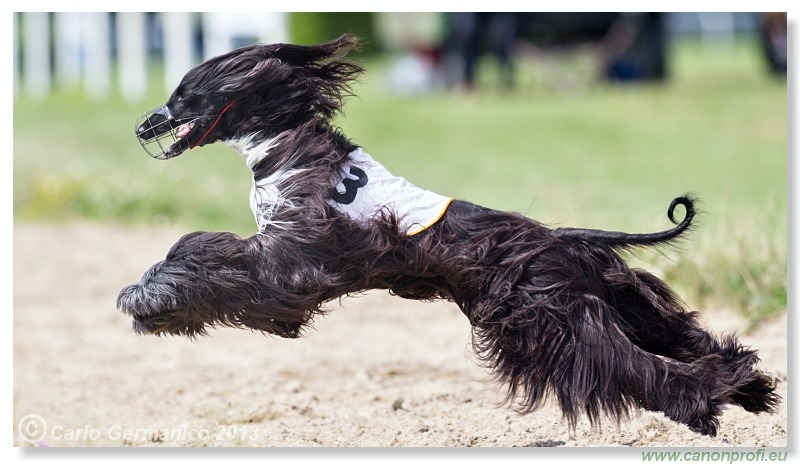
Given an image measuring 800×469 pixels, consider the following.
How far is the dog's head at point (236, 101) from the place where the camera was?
370 cm

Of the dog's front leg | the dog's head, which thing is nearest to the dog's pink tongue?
the dog's head

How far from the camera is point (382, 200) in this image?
366 cm

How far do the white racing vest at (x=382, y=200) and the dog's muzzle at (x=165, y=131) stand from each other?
573 mm

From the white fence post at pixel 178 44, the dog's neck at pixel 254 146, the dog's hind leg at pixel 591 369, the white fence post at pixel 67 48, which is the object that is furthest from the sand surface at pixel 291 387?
the white fence post at pixel 67 48

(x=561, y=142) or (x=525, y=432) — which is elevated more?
(x=561, y=142)

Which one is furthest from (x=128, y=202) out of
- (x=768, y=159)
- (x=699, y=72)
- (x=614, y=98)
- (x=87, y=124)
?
(x=699, y=72)

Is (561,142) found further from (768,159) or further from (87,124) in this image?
(87,124)

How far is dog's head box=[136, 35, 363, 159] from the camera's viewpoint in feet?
12.1

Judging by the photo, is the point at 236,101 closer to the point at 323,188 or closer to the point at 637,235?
the point at 323,188

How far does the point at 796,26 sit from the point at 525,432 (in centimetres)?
247

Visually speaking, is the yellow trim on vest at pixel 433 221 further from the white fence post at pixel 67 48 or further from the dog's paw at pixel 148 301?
the white fence post at pixel 67 48

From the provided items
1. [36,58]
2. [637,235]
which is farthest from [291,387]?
[36,58]

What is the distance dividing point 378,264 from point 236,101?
77 cm

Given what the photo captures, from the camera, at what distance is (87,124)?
12.4 metres
